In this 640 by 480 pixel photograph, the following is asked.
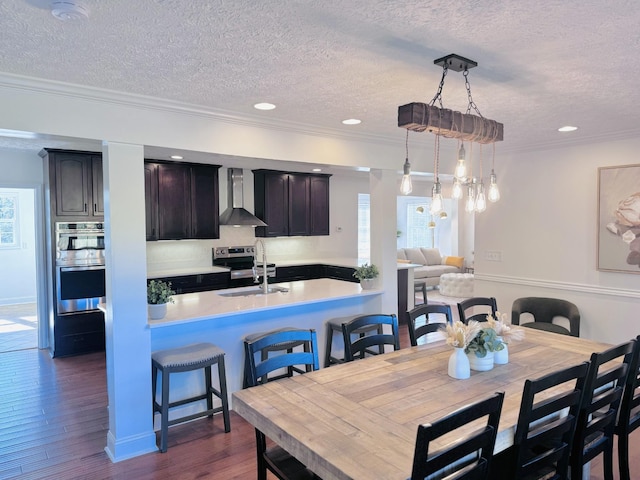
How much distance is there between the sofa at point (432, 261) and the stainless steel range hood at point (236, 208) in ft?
15.2

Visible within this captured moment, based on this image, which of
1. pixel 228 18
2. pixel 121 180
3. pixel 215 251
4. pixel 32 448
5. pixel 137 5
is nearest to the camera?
pixel 137 5

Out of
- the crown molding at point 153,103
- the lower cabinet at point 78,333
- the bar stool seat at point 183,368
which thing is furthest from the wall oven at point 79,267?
the crown molding at point 153,103

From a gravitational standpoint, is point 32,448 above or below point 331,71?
below

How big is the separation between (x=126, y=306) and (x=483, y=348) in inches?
88.2

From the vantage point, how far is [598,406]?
82.8 inches

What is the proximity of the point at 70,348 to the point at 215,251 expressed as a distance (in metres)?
2.27

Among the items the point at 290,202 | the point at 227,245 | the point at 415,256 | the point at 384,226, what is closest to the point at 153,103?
the point at 384,226

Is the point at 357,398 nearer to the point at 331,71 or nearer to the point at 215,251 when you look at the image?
the point at 331,71

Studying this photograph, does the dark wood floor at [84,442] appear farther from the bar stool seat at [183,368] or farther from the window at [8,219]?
the window at [8,219]

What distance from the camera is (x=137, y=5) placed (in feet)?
5.45

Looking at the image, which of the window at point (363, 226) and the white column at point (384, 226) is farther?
the window at point (363, 226)

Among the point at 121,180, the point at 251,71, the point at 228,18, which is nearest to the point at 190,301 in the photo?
the point at 121,180

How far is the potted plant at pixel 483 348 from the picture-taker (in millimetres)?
2451

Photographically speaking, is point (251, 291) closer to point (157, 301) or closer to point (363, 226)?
point (157, 301)
